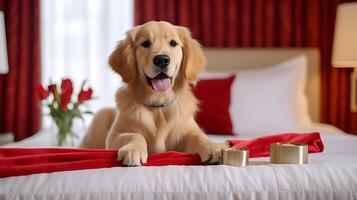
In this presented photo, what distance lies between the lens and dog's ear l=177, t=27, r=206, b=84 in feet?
5.90

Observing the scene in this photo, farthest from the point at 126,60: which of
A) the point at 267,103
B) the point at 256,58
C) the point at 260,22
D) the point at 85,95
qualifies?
the point at 260,22

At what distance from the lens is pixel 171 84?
1743 millimetres

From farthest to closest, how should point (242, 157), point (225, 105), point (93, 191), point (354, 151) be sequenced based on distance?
point (225, 105) → point (354, 151) → point (242, 157) → point (93, 191)

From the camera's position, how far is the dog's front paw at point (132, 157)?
1.33 meters

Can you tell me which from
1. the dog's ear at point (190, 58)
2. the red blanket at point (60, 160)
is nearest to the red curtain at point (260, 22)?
the dog's ear at point (190, 58)

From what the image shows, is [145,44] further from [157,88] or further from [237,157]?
[237,157]

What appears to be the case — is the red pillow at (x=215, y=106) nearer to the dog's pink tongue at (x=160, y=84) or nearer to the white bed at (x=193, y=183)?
the dog's pink tongue at (x=160, y=84)

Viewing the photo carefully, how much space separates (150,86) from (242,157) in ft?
1.83

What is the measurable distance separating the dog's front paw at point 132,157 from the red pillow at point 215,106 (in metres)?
1.23

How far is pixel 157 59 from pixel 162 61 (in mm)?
20

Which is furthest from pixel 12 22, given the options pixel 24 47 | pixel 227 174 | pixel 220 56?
pixel 227 174

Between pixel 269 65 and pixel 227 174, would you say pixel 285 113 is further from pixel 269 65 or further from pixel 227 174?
pixel 227 174

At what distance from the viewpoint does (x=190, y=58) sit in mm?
1807

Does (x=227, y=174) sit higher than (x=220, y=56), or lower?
lower
